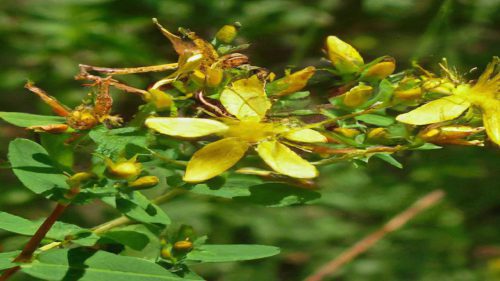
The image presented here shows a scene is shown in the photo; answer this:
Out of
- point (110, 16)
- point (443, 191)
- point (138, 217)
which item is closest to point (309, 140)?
point (138, 217)

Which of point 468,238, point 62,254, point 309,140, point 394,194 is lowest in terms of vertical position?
point 468,238

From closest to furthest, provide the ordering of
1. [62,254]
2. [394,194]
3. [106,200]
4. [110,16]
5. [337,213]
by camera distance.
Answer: [62,254], [106,200], [110,16], [394,194], [337,213]

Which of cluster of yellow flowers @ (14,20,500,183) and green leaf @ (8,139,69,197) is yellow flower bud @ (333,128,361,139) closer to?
cluster of yellow flowers @ (14,20,500,183)

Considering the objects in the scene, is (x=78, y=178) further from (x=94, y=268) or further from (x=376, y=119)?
(x=376, y=119)

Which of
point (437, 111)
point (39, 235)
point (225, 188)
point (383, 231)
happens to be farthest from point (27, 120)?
point (383, 231)

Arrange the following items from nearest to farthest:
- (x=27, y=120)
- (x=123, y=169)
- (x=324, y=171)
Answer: (x=123, y=169), (x=27, y=120), (x=324, y=171)

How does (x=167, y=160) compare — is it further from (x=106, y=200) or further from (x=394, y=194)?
(x=394, y=194)

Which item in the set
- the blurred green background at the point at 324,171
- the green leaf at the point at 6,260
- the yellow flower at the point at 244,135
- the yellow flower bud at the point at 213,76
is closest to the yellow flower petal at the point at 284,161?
the yellow flower at the point at 244,135

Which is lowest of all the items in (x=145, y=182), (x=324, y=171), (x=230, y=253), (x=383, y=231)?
(x=383, y=231)
